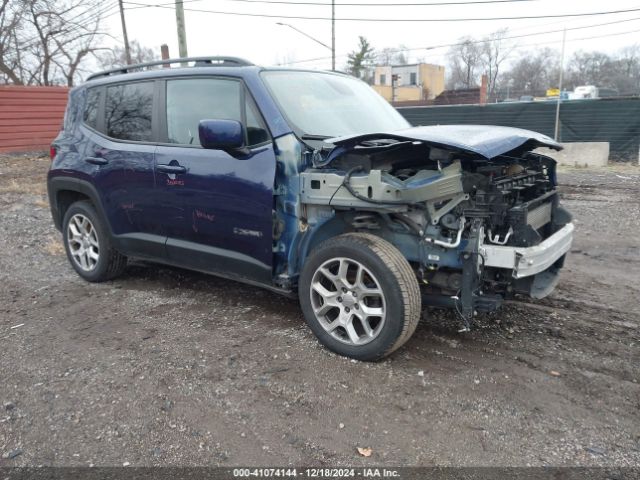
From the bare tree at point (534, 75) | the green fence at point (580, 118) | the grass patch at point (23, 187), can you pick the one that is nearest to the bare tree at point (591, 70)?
the bare tree at point (534, 75)

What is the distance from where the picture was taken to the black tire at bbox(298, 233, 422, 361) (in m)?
3.22

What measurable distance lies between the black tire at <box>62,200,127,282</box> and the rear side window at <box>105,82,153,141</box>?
0.81 m

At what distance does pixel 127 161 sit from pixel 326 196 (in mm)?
1987

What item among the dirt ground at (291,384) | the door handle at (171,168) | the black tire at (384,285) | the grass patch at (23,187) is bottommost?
the dirt ground at (291,384)

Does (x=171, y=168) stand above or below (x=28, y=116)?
below

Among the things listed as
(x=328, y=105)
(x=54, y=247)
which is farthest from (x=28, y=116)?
(x=328, y=105)

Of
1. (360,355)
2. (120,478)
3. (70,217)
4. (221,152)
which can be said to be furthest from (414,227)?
(70,217)

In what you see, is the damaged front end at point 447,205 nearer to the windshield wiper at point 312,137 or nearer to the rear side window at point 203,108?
the windshield wiper at point 312,137

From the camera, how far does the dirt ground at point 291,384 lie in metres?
2.65

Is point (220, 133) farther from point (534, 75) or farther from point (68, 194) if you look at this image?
point (534, 75)

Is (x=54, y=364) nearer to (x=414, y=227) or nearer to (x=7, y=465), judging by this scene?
(x=7, y=465)

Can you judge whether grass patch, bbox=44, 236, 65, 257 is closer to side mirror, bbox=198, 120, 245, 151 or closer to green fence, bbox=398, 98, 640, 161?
side mirror, bbox=198, 120, 245, 151

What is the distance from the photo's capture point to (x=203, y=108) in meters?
4.16

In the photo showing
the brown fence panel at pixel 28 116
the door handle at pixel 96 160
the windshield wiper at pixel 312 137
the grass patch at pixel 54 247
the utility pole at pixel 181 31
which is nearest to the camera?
the windshield wiper at pixel 312 137
